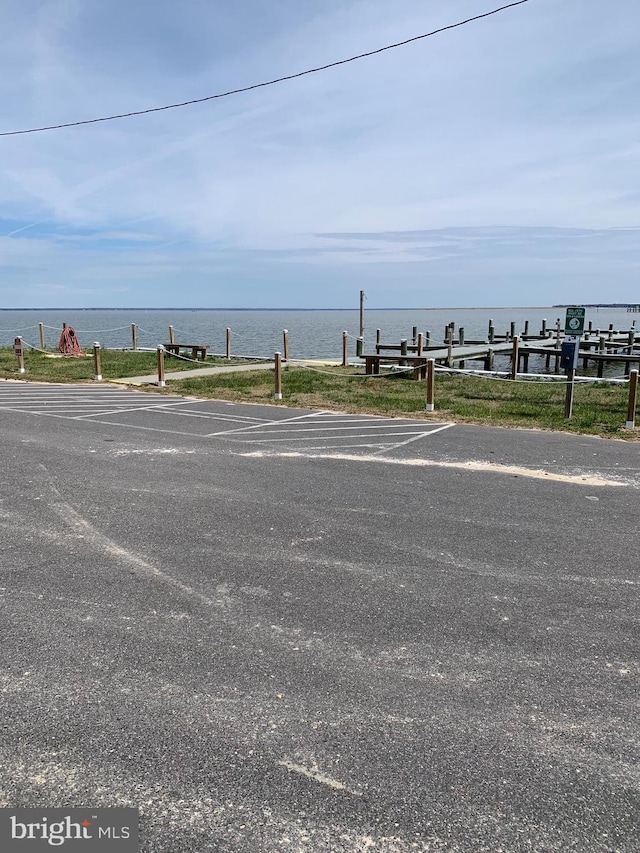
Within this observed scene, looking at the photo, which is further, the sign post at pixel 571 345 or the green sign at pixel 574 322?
the green sign at pixel 574 322

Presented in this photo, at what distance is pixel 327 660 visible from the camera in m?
3.53

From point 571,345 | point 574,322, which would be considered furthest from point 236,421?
point 574,322

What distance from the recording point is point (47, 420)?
11648mm

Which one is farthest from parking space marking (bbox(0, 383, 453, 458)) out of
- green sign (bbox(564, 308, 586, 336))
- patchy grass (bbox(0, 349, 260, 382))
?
patchy grass (bbox(0, 349, 260, 382))

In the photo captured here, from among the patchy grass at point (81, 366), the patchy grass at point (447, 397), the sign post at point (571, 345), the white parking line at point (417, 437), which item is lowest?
the white parking line at point (417, 437)

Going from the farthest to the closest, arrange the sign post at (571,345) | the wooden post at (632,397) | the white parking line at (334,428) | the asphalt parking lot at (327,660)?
the sign post at (571,345)
the white parking line at (334,428)
the wooden post at (632,397)
the asphalt parking lot at (327,660)

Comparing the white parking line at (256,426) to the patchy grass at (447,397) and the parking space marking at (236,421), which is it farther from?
the patchy grass at (447,397)

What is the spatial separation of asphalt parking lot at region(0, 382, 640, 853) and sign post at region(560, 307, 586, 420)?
14.9 ft

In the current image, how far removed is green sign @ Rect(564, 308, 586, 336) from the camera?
1164cm

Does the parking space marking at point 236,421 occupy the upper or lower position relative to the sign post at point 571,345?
lower

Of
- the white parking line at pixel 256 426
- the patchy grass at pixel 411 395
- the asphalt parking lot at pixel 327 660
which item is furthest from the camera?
the patchy grass at pixel 411 395

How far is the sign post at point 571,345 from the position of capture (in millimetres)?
11359

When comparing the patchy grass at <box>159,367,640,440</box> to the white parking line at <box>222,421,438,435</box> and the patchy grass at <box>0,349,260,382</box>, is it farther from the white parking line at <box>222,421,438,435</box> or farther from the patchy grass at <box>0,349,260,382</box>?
the patchy grass at <box>0,349,260,382</box>

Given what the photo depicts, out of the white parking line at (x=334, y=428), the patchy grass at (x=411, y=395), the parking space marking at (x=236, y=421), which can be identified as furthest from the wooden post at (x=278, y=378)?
the white parking line at (x=334, y=428)
